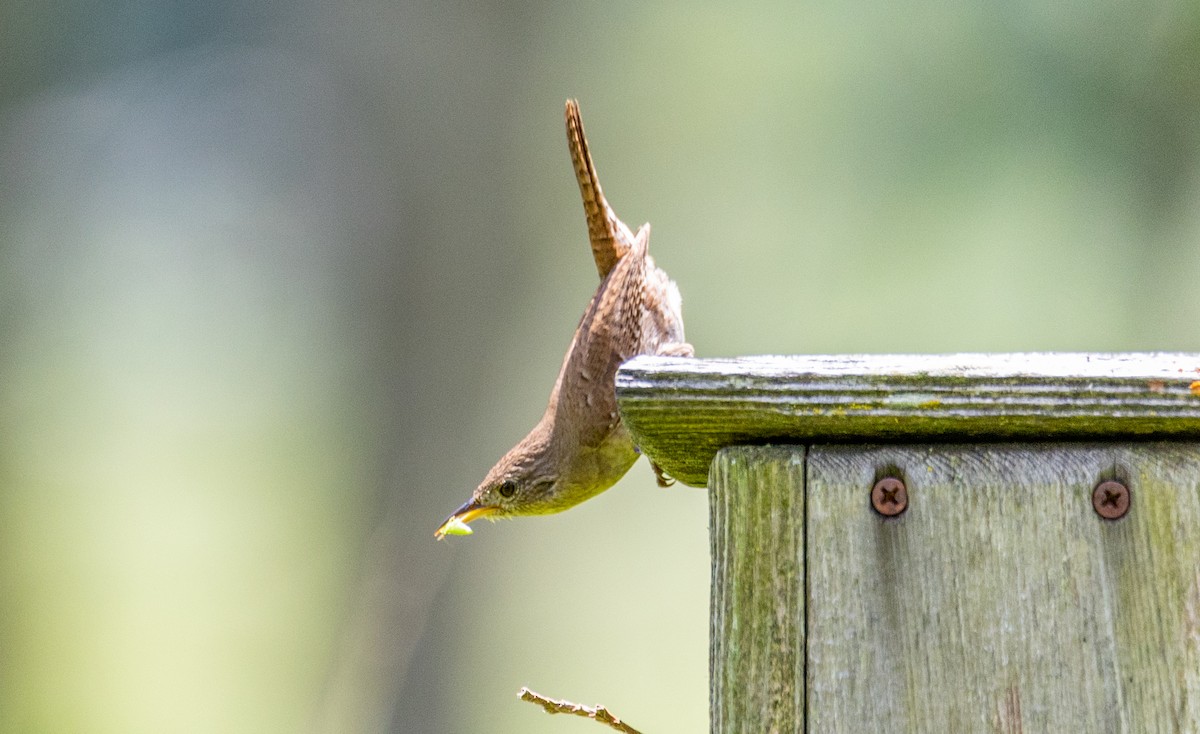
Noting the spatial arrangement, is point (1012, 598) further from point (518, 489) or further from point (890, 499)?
point (518, 489)

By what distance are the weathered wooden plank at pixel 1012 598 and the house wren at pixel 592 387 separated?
1024 millimetres

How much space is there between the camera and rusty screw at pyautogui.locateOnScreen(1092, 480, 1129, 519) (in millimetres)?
1000

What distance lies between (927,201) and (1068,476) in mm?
4001

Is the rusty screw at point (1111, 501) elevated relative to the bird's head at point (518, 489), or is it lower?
lower

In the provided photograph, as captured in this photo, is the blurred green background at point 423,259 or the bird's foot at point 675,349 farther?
the blurred green background at point 423,259

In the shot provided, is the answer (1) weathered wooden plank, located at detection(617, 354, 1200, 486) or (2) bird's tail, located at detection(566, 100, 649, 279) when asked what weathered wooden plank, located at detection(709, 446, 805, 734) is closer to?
(1) weathered wooden plank, located at detection(617, 354, 1200, 486)

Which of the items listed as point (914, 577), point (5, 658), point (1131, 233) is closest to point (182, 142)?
point (5, 658)

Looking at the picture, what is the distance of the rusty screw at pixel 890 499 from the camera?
102 centimetres

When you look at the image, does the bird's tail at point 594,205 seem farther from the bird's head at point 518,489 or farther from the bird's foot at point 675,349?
the bird's head at point 518,489

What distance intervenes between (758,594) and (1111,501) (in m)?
0.30

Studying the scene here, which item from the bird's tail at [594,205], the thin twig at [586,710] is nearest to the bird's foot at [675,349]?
the bird's tail at [594,205]

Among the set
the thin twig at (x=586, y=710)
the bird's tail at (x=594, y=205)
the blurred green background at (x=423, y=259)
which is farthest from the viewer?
the blurred green background at (x=423, y=259)

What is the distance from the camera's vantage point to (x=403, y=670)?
4.37 m

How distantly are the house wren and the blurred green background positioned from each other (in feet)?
7.01
